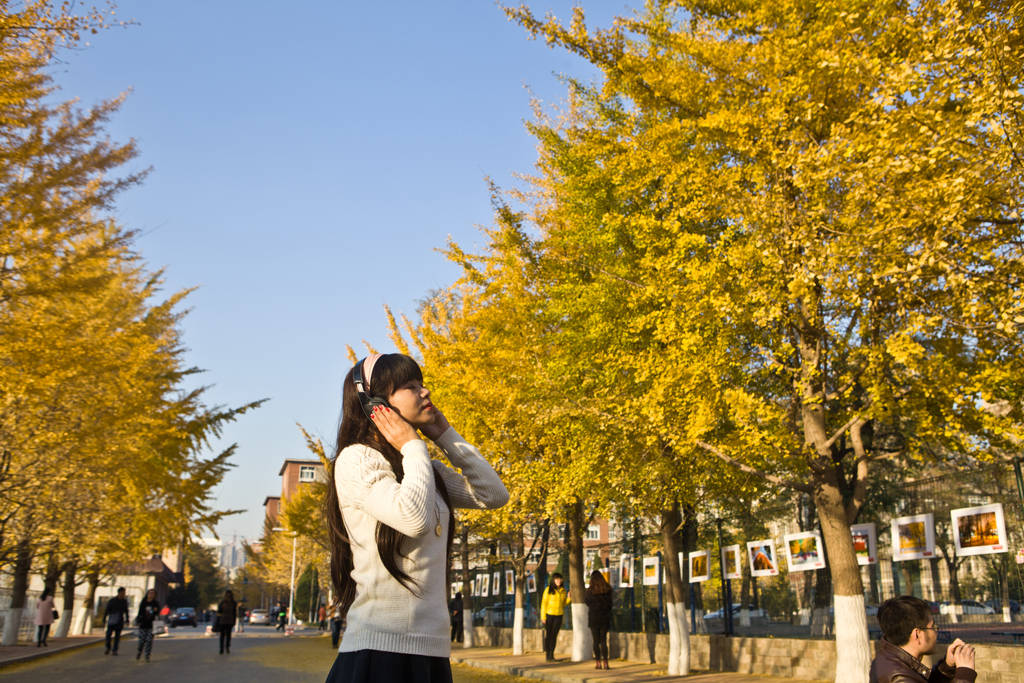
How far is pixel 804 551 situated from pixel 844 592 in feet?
9.71

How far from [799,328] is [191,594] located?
10974 centimetres

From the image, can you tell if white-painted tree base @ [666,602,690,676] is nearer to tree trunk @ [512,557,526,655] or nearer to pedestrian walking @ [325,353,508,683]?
tree trunk @ [512,557,526,655]

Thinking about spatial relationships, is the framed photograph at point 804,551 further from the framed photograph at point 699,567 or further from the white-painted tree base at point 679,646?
the framed photograph at point 699,567

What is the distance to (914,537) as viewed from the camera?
12.1 metres

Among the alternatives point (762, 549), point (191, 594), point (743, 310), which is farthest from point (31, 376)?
point (191, 594)

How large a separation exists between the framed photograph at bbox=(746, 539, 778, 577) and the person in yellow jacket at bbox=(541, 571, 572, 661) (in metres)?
5.56

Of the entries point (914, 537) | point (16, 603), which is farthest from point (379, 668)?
point (16, 603)

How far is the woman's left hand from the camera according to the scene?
2.67 meters

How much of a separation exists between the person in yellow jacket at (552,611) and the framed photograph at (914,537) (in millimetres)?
8939

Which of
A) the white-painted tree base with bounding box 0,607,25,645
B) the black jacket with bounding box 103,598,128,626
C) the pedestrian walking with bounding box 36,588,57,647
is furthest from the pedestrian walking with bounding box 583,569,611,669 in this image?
the white-painted tree base with bounding box 0,607,25,645

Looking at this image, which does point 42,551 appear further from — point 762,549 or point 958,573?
point 958,573

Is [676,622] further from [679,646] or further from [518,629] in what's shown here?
[518,629]

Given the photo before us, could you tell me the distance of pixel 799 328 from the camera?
11.7 metres

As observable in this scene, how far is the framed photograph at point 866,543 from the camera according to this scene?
1291 centimetres
